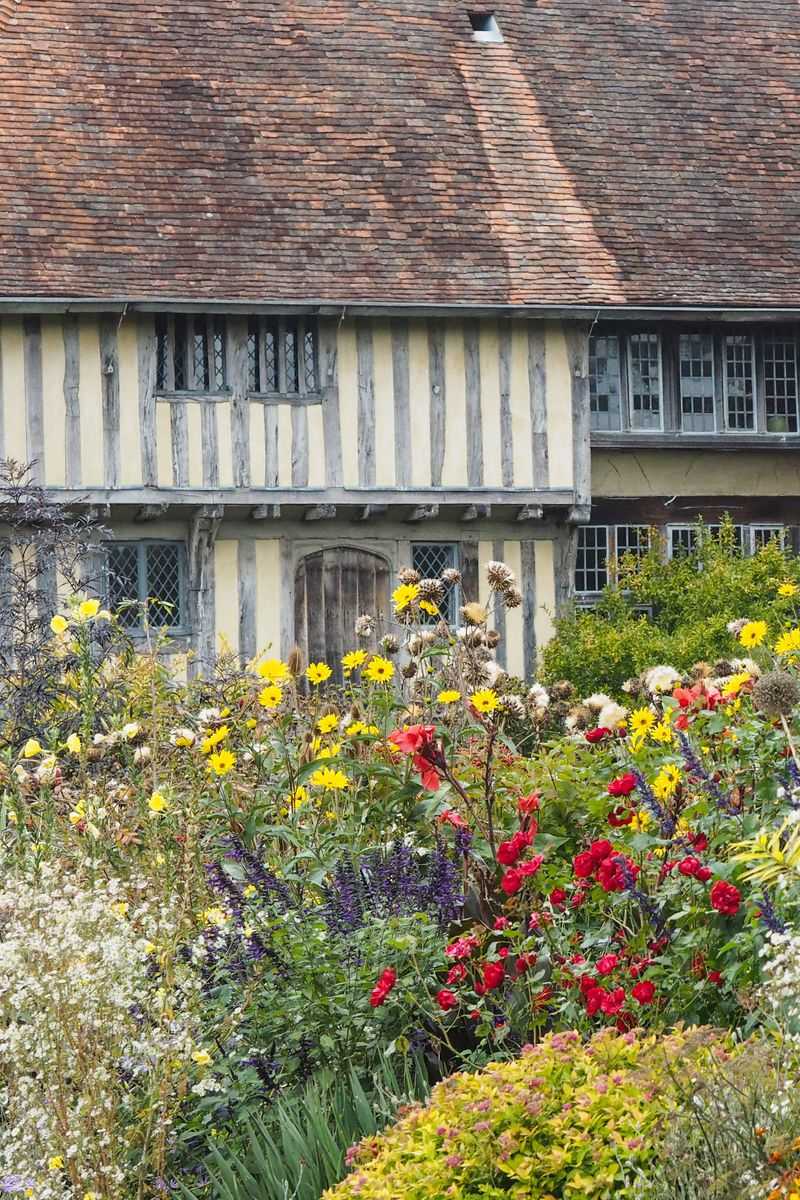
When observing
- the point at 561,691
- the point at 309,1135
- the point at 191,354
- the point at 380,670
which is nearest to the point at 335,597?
the point at 191,354

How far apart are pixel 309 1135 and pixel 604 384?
1641cm

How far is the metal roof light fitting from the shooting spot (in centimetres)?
2259

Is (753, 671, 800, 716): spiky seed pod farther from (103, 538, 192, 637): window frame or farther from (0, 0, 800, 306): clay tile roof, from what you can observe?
(103, 538, 192, 637): window frame

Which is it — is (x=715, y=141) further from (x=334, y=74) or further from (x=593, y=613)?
(x=593, y=613)

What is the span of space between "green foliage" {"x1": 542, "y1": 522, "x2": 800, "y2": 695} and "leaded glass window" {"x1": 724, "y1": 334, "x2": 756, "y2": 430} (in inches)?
91.1

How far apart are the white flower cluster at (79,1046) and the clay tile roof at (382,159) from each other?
1292 cm

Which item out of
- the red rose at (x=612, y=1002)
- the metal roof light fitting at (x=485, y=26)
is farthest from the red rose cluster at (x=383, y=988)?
the metal roof light fitting at (x=485, y=26)

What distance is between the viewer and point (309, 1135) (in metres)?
5.16

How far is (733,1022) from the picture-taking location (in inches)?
213

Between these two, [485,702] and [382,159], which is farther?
[382,159]

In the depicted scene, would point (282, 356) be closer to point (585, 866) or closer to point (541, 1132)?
point (585, 866)

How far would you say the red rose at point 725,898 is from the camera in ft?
16.7

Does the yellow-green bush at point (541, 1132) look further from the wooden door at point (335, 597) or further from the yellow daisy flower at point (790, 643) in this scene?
the wooden door at point (335, 597)

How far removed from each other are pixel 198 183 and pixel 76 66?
1955mm
